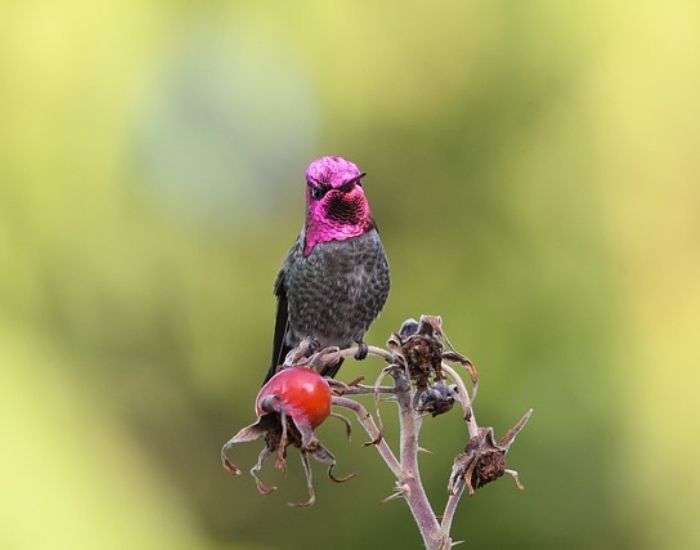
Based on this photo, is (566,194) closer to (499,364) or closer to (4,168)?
(499,364)

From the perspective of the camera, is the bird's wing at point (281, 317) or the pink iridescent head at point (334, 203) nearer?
the pink iridescent head at point (334, 203)

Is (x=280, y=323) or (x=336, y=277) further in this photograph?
(x=280, y=323)

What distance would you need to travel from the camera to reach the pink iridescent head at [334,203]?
6.98 ft

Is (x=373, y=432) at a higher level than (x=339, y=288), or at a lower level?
lower

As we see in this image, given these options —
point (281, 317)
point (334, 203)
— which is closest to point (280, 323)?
point (281, 317)

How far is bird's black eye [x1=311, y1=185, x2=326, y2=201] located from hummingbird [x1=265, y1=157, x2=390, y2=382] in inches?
5.5

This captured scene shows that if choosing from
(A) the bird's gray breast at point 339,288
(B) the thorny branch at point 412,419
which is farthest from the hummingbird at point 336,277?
(B) the thorny branch at point 412,419

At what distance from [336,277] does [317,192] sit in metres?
0.43

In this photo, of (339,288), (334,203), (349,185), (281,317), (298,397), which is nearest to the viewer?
(298,397)

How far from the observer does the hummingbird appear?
244 cm

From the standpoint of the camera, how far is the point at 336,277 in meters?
2.58

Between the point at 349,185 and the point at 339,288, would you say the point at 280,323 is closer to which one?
the point at 339,288

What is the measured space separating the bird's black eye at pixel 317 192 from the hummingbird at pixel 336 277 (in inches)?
5.5

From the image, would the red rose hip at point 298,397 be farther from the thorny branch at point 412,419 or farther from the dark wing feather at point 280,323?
the dark wing feather at point 280,323
